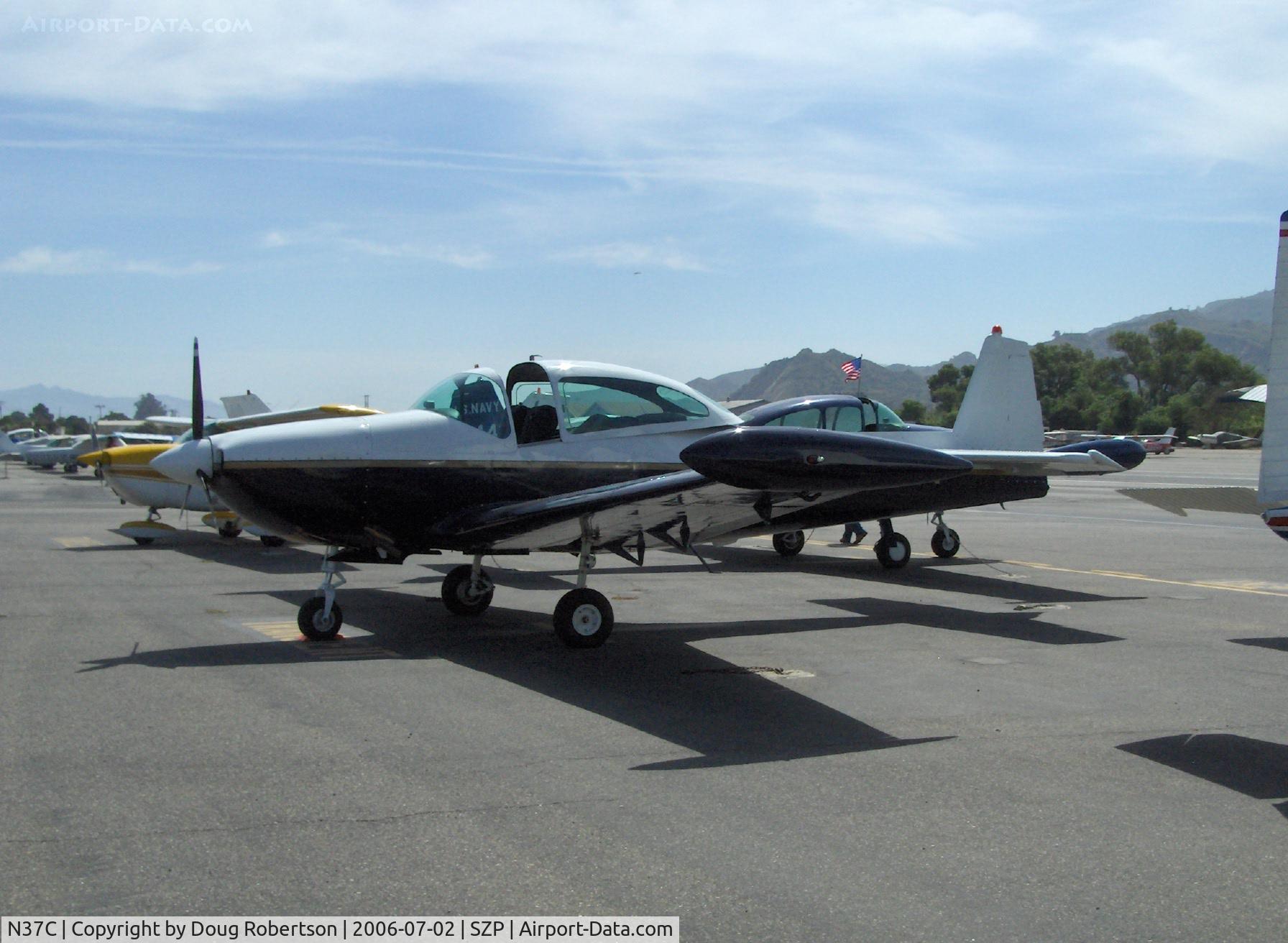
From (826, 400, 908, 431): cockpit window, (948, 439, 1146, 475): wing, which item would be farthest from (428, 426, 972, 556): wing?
(826, 400, 908, 431): cockpit window

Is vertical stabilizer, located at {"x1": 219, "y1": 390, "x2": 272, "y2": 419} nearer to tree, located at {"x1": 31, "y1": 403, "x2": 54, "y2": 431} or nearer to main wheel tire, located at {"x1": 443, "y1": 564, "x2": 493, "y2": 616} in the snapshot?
main wheel tire, located at {"x1": 443, "y1": 564, "x2": 493, "y2": 616}

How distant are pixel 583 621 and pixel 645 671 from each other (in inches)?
38.4

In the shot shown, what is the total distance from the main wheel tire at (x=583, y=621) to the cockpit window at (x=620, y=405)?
5.34 ft

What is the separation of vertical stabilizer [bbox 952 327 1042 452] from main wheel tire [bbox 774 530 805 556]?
129 inches

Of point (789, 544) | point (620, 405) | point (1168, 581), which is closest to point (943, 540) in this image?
point (789, 544)

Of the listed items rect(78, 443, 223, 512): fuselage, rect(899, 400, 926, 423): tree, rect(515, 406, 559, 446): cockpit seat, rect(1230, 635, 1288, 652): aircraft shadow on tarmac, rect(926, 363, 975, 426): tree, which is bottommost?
rect(1230, 635, 1288, 652): aircraft shadow on tarmac

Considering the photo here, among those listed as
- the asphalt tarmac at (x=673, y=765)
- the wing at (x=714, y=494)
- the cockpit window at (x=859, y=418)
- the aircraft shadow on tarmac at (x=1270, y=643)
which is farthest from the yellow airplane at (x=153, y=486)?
the aircraft shadow on tarmac at (x=1270, y=643)

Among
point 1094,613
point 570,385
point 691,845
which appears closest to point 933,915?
point 691,845

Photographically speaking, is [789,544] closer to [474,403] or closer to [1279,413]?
[474,403]

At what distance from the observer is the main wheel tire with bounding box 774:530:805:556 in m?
17.2

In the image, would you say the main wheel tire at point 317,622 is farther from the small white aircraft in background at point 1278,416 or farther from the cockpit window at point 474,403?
the small white aircraft in background at point 1278,416

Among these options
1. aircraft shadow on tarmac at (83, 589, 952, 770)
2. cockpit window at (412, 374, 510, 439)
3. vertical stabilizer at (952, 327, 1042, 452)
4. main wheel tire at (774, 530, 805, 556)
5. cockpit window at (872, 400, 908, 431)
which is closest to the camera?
aircraft shadow on tarmac at (83, 589, 952, 770)

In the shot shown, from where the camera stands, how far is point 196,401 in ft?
30.2

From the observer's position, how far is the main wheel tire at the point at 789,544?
678 inches
